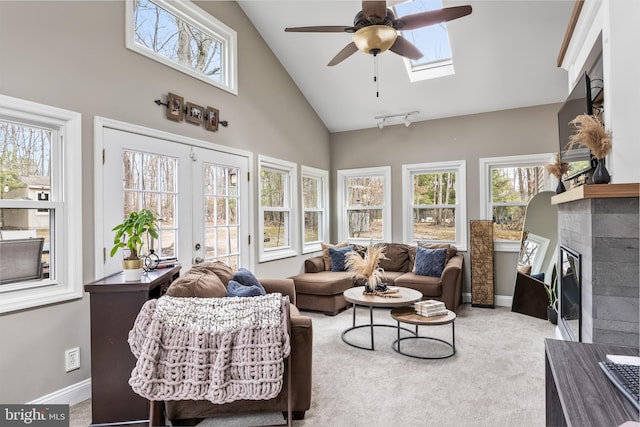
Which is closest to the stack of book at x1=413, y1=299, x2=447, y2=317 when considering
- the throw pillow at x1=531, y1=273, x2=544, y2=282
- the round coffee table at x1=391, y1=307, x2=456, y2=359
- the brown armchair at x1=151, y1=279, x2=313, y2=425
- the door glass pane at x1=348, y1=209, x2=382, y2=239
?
the round coffee table at x1=391, y1=307, x2=456, y2=359

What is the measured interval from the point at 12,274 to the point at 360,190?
191 inches

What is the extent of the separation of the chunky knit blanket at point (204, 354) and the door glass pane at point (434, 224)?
414cm

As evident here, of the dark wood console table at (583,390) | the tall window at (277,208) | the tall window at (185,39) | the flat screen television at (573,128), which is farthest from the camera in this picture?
the tall window at (277,208)

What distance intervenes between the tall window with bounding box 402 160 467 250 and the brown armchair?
12.6 feet

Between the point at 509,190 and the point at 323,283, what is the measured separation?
3.02 meters

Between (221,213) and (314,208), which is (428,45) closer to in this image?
(314,208)

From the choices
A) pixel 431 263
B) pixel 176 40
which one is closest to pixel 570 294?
pixel 431 263

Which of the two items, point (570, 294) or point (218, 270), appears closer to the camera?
point (570, 294)

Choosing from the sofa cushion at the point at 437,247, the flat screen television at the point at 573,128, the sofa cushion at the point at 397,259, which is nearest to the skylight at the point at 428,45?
the flat screen television at the point at 573,128

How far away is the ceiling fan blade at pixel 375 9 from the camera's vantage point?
2518 mm

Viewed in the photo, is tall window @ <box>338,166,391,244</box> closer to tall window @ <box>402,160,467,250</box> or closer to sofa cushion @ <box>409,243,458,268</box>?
tall window @ <box>402,160,467,250</box>

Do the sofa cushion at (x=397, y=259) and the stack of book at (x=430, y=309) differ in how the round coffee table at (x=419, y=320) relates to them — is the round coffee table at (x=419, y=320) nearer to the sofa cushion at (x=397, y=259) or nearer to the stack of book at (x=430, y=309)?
the stack of book at (x=430, y=309)

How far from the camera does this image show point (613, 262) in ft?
6.74

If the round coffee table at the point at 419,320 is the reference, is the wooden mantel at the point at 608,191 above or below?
above
